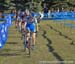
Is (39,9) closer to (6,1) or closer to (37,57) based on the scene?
(6,1)

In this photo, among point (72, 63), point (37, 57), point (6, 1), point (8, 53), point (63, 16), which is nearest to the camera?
point (72, 63)

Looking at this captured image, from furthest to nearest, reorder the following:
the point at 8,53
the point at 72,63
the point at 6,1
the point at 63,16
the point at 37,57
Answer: the point at 6,1
the point at 63,16
the point at 8,53
the point at 37,57
the point at 72,63

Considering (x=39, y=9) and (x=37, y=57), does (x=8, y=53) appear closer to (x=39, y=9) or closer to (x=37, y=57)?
(x=37, y=57)

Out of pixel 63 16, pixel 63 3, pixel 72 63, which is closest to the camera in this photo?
pixel 72 63

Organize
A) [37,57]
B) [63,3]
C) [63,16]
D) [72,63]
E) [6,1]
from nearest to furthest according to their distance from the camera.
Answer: [72,63] < [37,57] < [63,16] < [6,1] < [63,3]

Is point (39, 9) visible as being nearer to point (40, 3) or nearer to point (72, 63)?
point (40, 3)

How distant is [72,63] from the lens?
1434 cm

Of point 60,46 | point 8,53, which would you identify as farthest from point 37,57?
point 60,46

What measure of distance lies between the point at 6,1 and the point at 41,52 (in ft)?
185

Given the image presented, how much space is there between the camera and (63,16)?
188ft

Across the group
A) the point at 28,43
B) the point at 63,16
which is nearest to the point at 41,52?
the point at 28,43

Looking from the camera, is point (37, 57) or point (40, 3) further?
point (40, 3)

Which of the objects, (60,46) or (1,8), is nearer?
(60,46)

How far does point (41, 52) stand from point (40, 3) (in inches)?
2329
